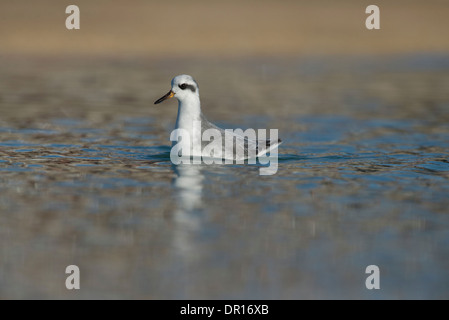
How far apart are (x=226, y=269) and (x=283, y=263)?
0.59 m

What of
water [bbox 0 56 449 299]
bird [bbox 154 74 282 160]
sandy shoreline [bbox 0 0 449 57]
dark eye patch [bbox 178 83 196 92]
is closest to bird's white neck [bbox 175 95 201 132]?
bird [bbox 154 74 282 160]

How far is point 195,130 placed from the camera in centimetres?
1196

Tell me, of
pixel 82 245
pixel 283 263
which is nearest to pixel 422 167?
pixel 283 263

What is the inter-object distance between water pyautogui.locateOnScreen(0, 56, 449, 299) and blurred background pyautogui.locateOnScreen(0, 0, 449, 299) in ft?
0.10

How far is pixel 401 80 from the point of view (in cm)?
2403

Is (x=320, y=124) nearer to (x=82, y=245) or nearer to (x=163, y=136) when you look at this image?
(x=163, y=136)

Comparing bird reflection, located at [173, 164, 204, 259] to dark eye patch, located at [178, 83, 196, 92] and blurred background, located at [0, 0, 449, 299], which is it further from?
dark eye patch, located at [178, 83, 196, 92]

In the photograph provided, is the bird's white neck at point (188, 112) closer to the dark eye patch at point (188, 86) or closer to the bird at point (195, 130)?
the bird at point (195, 130)

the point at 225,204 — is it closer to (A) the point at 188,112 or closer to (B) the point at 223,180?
(B) the point at 223,180

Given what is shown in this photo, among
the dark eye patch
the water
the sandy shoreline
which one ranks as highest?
the sandy shoreline

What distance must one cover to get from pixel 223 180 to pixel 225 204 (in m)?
1.36

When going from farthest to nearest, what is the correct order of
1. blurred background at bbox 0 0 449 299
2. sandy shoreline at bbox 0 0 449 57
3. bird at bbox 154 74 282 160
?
sandy shoreline at bbox 0 0 449 57, bird at bbox 154 74 282 160, blurred background at bbox 0 0 449 299

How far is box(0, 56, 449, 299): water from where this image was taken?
6.99m

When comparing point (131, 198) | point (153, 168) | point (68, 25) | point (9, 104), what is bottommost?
point (131, 198)
